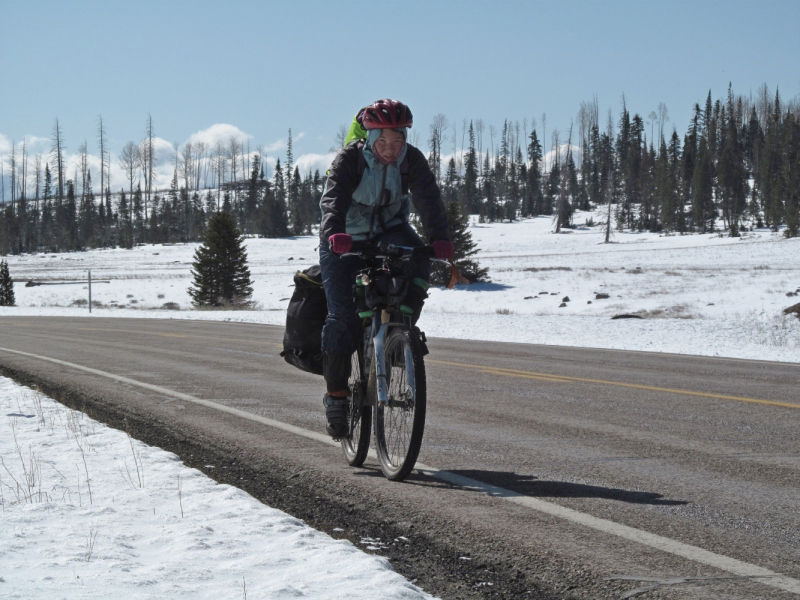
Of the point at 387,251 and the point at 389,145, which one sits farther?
the point at 389,145

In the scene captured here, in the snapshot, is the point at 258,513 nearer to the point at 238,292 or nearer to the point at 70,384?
the point at 70,384

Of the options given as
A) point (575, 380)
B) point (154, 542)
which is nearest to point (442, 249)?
point (154, 542)

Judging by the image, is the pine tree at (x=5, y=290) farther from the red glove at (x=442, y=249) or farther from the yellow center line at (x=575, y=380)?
the red glove at (x=442, y=249)

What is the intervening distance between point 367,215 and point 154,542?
2.27 m

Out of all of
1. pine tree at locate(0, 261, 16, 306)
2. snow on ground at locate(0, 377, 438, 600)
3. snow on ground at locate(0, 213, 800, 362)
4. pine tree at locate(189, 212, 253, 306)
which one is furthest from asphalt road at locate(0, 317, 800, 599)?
pine tree at locate(189, 212, 253, 306)

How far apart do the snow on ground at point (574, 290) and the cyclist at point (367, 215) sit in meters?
9.05

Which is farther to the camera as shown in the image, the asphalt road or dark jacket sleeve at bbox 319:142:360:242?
dark jacket sleeve at bbox 319:142:360:242

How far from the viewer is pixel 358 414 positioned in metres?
4.80

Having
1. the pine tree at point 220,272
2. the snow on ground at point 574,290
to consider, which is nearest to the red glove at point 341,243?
the snow on ground at point 574,290

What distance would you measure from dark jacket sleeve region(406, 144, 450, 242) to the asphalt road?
1.46 metres

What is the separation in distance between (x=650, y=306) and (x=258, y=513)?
30833mm

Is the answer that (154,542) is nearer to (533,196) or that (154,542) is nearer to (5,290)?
(5,290)

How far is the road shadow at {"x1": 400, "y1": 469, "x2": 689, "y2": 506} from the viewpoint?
392cm

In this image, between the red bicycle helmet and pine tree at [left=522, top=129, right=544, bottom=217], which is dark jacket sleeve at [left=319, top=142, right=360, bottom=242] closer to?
the red bicycle helmet
